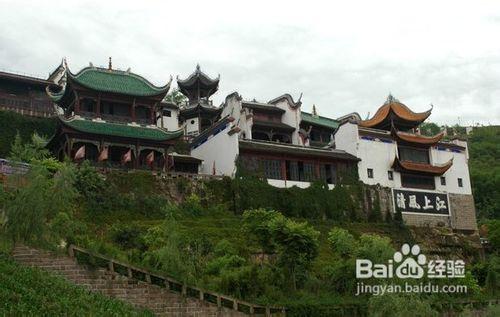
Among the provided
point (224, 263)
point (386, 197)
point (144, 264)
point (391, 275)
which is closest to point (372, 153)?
point (386, 197)

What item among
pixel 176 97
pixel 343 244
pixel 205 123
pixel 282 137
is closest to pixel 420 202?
pixel 282 137

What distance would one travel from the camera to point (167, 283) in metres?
19.3

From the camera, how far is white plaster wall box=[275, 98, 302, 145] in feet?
148

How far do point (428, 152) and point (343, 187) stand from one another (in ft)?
26.8

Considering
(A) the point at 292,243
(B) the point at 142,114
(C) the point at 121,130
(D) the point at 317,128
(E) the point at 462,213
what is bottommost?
(A) the point at 292,243

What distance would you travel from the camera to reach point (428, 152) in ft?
136

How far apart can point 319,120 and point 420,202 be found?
1295cm

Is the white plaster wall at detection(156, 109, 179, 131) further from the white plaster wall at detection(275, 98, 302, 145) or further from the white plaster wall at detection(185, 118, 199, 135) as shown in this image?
the white plaster wall at detection(275, 98, 302, 145)

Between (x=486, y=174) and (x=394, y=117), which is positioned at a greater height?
(x=394, y=117)

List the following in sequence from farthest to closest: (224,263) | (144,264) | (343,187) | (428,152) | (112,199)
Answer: (428,152)
(343,187)
(112,199)
(224,263)
(144,264)

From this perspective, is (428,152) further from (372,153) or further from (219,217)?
(219,217)

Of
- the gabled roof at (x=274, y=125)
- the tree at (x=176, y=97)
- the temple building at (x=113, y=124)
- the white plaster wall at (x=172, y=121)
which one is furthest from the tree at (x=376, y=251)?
the tree at (x=176, y=97)

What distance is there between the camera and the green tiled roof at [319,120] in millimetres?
48138

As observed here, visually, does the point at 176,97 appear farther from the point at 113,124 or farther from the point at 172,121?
the point at 113,124
